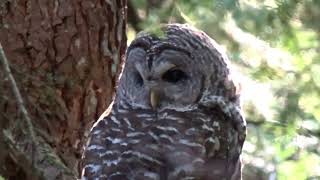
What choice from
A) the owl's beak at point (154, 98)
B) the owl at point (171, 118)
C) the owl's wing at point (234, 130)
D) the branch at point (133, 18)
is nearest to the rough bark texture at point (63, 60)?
the owl at point (171, 118)

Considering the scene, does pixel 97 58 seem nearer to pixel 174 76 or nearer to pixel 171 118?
pixel 174 76

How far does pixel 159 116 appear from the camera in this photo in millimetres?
3533

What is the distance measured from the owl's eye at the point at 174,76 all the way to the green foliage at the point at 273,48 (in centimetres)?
24

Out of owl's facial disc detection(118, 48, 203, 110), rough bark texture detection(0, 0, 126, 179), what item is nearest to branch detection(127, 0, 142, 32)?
rough bark texture detection(0, 0, 126, 179)

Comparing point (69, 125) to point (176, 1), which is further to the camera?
point (69, 125)

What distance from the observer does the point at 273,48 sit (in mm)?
3439

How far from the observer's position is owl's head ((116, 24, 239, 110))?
11.9 feet

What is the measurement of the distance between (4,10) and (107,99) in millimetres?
704

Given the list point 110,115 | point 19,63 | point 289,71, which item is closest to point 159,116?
point 110,115

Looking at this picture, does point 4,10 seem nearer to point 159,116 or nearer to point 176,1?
point 159,116

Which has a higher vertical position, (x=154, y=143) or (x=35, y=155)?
(x=35, y=155)

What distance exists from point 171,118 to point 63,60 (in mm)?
823

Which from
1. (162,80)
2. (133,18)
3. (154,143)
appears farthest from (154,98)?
(133,18)

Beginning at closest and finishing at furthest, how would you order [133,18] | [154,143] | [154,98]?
1. [154,143]
2. [154,98]
3. [133,18]
